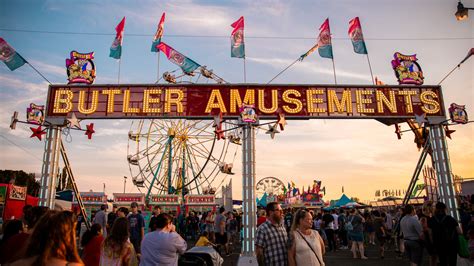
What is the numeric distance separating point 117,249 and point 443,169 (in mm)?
12715

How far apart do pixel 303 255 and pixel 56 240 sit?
3002mm

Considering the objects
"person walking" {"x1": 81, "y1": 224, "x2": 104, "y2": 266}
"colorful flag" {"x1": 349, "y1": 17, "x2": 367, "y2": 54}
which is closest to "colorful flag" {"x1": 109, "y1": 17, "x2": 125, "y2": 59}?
"colorful flag" {"x1": 349, "y1": 17, "x2": 367, "y2": 54}

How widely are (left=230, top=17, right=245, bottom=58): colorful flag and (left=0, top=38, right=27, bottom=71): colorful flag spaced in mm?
7897

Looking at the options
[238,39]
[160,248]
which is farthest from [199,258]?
[238,39]

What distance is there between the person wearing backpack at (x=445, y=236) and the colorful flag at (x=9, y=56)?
14122 mm

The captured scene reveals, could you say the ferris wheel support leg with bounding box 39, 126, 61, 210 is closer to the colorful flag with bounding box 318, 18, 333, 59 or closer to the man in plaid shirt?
the man in plaid shirt

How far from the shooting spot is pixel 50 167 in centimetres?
1303

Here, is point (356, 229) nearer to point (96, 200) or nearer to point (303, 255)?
point (303, 255)

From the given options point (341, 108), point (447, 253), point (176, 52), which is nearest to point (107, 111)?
point (176, 52)

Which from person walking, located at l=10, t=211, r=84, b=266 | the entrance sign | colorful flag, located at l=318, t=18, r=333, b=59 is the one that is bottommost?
person walking, located at l=10, t=211, r=84, b=266

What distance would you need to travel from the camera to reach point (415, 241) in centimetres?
879

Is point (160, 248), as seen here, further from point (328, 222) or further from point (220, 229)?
point (328, 222)

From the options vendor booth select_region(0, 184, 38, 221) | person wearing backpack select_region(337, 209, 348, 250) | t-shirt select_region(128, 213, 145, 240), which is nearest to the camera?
t-shirt select_region(128, 213, 145, 240)

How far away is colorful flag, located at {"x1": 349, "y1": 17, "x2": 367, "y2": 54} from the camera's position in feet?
48.4
